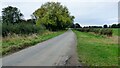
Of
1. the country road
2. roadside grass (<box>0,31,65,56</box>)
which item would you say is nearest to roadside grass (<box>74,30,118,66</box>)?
the country road

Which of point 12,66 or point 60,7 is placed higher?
point 60,7

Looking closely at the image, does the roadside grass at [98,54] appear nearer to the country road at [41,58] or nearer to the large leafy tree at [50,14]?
the country road at [41,58]

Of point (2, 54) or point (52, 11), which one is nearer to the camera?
point (2, 54)

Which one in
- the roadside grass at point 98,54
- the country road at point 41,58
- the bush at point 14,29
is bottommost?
the roadside grass at point 98,54

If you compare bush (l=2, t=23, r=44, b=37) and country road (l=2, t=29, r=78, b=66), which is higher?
bush (l=2, t=23, r=44, b=37)

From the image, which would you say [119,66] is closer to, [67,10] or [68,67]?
[68,67]

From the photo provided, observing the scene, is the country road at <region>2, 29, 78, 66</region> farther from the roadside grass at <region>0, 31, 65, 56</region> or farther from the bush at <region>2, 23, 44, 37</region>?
the bush at <region>2, 23, 44, 37</region>

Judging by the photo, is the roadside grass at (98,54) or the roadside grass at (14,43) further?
the roadside grass at (14,43)

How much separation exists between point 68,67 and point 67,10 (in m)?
86.0

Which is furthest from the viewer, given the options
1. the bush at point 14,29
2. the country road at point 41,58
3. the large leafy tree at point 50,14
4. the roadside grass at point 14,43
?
the large leafy tree at point 50,14

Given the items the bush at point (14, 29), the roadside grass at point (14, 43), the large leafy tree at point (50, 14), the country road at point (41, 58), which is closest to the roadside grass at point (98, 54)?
the country road at point (41, 58)

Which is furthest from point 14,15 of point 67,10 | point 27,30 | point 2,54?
point 2,54

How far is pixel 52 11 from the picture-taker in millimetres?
78875

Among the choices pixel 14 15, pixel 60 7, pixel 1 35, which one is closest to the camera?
pixel 1 35
